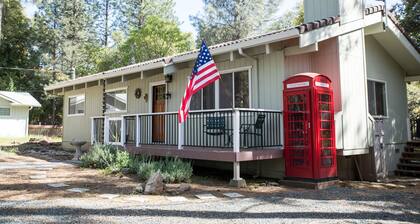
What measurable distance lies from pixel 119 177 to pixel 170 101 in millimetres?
4015

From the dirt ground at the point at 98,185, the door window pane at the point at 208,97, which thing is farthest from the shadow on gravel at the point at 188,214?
the door window pane at the point at 208,97

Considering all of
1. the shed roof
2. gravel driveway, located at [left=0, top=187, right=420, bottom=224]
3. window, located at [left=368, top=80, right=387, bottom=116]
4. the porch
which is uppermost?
the shed roof

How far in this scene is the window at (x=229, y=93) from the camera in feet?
32.0

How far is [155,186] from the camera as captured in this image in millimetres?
6590

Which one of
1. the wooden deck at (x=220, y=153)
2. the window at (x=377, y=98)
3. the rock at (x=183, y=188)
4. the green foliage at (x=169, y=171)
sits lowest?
the rock at (x=183, y=188)

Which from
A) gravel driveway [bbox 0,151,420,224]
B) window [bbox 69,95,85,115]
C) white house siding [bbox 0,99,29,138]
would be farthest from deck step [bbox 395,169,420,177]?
white house siding [bbox 0,99,29,138]

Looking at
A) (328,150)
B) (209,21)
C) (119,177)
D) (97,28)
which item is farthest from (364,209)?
(97,28)

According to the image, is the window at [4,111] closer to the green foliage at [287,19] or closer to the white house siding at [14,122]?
the white house siding at [14,122]

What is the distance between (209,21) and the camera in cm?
3253

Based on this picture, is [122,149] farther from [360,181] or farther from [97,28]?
[97,28]

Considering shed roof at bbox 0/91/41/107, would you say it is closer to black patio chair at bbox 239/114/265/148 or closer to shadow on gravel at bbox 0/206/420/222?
black patio chair at bbox 239/114/265/148

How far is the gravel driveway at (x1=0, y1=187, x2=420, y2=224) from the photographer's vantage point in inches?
188

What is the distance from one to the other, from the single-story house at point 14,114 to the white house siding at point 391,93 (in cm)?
2658

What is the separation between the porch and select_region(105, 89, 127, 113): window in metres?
2.14
